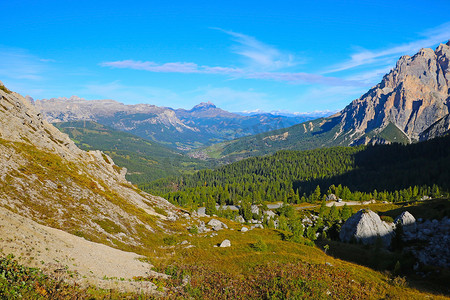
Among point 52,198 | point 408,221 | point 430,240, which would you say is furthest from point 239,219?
point 52,198

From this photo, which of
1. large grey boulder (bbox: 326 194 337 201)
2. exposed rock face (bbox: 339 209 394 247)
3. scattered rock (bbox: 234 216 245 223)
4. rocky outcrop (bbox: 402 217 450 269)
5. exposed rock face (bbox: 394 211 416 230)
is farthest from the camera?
large grey boulder (bbox: 326 194 337 201)

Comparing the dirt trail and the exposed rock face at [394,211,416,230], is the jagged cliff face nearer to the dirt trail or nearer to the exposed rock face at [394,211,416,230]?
the dirt trail

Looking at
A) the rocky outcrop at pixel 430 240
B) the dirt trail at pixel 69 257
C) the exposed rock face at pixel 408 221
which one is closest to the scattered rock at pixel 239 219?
the exposed rock face at pixel 408 221

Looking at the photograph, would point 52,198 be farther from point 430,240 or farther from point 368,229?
point 368,229

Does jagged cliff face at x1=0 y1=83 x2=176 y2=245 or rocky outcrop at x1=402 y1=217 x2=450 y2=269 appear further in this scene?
rocky outcrop at x1=402 y1=217 x2=450 y2=269

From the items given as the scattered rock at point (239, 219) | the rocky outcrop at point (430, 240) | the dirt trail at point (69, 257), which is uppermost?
the dirt trail at point (69, 257)

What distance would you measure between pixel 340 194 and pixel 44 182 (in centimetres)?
17305

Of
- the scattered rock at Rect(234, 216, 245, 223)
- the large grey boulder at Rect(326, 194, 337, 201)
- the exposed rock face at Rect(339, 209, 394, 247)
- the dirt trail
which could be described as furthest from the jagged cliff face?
the large grey boulder at Rect(326, 194, 337, 201)

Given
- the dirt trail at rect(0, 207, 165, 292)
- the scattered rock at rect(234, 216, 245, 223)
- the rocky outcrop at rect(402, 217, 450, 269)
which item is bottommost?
the scattered rock at rect(234, 216, 245, 223)

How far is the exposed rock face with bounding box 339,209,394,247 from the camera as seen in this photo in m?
72.9

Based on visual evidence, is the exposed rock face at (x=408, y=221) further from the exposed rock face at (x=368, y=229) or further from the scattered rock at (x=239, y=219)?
the scattered rock at (x=239, y=219)

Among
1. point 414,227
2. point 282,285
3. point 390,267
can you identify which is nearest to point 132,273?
point 282,285

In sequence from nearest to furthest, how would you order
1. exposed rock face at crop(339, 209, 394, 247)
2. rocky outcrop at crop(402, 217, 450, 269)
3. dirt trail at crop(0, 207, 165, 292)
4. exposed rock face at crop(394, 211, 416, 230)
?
dirt trail at crop(0, 207, 165, 292)
rocky outcrop at crop(402, 217, 450, 269)
exposed rock face at crop(394, 211, 416, 230)
exposed rock face at crop(339, 209, 394, 247)

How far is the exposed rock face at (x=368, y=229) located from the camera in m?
72.9
